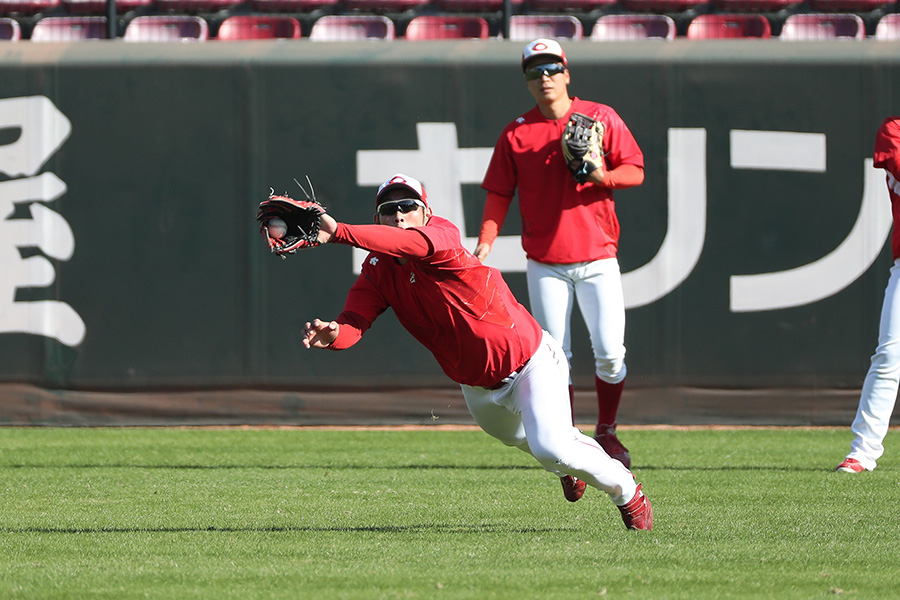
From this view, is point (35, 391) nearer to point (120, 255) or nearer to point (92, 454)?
point (120, 255)

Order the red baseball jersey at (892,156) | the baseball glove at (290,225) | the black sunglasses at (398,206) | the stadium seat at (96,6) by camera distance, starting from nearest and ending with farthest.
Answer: the baseball glove at (290,225)
the black sunglasses at (398,206)
the red baseball jersey at (892,156)
the stadium seat at (96,6)

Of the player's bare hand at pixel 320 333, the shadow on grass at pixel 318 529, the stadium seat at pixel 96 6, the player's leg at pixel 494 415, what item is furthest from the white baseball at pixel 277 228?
the stadium seat at pixel 96 6

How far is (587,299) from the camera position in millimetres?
6480

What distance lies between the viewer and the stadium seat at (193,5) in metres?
10.8

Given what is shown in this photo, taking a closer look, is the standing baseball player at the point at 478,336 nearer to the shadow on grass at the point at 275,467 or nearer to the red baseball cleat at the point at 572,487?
the red baseball cleat at the point at 572,487

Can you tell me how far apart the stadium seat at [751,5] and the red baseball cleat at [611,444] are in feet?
17.6

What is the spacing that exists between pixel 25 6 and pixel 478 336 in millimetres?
7902

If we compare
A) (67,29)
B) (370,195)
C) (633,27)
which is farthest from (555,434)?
(67,29)

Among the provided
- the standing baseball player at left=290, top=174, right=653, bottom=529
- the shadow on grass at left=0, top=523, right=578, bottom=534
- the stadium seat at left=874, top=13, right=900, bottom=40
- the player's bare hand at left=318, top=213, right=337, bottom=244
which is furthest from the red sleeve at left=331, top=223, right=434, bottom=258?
the stadium seat at left=874, top=13, right=900, bottom=40

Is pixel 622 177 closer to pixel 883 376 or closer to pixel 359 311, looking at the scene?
pixel 883 376

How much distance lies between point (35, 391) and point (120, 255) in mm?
1201

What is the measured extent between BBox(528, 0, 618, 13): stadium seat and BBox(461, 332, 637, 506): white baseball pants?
253 inches

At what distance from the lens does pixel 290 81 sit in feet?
30.4

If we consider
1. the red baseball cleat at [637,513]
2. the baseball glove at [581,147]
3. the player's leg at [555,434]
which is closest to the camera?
the player's leg at [555,434]
